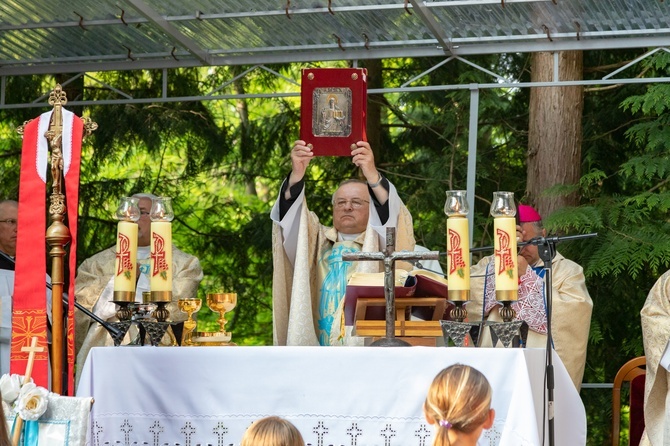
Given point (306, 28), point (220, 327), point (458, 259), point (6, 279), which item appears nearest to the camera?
point (458, 259)

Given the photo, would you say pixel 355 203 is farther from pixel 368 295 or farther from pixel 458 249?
pixel 458 249

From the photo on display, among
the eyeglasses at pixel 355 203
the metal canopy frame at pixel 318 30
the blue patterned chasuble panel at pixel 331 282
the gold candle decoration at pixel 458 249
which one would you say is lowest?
the blue patterned chasuble panel at pixel 331 282

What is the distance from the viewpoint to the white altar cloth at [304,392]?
164 inches

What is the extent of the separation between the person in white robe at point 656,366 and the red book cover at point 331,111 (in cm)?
198

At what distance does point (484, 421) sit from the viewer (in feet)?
11.4

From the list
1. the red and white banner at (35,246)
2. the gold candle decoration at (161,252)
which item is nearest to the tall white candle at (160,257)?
the gold candle decoration at (161,252)

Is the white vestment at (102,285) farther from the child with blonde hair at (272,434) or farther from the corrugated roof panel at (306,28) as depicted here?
the child with blonde hair at (272,434)

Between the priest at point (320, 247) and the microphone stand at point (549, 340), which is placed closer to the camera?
the microphone stand at point (549, 340)

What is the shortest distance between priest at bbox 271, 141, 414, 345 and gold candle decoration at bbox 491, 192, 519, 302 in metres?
1.43

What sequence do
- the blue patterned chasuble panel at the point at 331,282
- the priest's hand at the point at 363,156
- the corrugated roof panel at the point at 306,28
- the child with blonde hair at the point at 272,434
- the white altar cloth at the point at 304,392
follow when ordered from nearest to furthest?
the child with blonde hair at the point at 272,434 → the white altar cloth at the point at 304,392 → the priest's hand at the point at 363,156 → the blue patterned chasuble panel at the point at 331,282 → the corrugated roof panel at the point at 306,28

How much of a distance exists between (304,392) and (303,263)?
1.89 metres

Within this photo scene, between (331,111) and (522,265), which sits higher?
(331,111)

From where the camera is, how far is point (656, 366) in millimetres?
6500

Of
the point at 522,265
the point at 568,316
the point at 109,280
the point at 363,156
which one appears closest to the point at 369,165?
the point at 363,156
